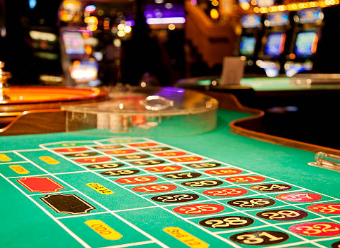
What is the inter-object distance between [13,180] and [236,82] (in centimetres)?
386

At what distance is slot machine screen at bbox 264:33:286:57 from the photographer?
12.1 m

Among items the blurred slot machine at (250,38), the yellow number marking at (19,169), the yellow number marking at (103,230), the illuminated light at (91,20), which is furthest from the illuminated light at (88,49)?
the yellow number marking at (103,230)

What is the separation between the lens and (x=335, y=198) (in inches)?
99.8

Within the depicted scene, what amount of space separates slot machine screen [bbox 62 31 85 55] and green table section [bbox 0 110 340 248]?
7.60 meters

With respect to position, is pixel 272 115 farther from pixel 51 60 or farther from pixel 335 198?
pixel 51 60

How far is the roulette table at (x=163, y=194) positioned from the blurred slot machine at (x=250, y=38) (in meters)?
9.22

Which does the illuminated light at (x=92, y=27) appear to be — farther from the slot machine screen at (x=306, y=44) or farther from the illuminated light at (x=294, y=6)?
the slot machine screen at (x=306, y=44)

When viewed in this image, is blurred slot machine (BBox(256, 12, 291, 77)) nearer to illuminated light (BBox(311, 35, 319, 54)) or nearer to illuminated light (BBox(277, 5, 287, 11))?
illuminated light (BBox(277, 5, 287, 11))

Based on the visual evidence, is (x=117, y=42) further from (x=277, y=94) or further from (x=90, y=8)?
(x=277, y=94)

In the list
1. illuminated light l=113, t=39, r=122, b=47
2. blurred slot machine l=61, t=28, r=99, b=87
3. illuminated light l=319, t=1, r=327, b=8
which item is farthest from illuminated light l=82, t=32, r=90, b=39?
illuminated light l=319, t=1, r=327, b=8

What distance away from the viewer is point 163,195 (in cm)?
255

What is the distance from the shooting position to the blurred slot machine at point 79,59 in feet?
36.4

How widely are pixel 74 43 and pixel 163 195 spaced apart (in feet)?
30.6

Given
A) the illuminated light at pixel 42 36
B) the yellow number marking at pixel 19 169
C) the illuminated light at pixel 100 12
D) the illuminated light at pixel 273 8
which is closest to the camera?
the yellow number marking at pixel 19 169
